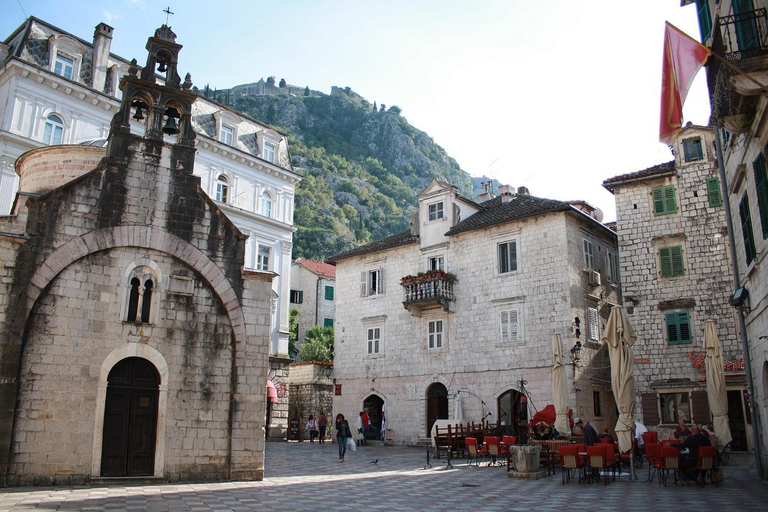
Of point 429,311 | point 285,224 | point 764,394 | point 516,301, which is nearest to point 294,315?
point 285,224

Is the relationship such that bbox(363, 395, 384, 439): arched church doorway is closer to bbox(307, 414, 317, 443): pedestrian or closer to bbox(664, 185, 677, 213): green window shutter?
bbox(307, 414, 317, 443): pedestrian

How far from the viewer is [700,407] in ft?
79.4

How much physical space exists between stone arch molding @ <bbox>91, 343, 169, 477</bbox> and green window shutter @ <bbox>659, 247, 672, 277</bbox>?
2103 centimetres

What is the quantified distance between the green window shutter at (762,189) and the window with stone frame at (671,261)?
43.7 feet

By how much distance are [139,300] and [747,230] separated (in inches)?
603

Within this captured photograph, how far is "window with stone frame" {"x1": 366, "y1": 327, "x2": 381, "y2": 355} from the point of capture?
3315 cm

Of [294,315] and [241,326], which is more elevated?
[294,315]

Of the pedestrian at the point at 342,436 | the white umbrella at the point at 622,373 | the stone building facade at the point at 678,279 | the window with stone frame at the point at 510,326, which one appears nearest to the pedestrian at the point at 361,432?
the window with stone frame at the point at 510,326

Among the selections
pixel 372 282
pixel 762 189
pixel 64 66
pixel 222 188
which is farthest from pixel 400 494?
pixel 64 66

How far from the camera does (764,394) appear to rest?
14.1 metres

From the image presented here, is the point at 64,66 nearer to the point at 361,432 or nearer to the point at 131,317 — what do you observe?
the point at 131,317

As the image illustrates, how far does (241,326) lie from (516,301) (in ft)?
51.5

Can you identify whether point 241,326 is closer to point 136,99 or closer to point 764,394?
point 136,99

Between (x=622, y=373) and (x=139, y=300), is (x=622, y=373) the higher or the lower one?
the lower one
